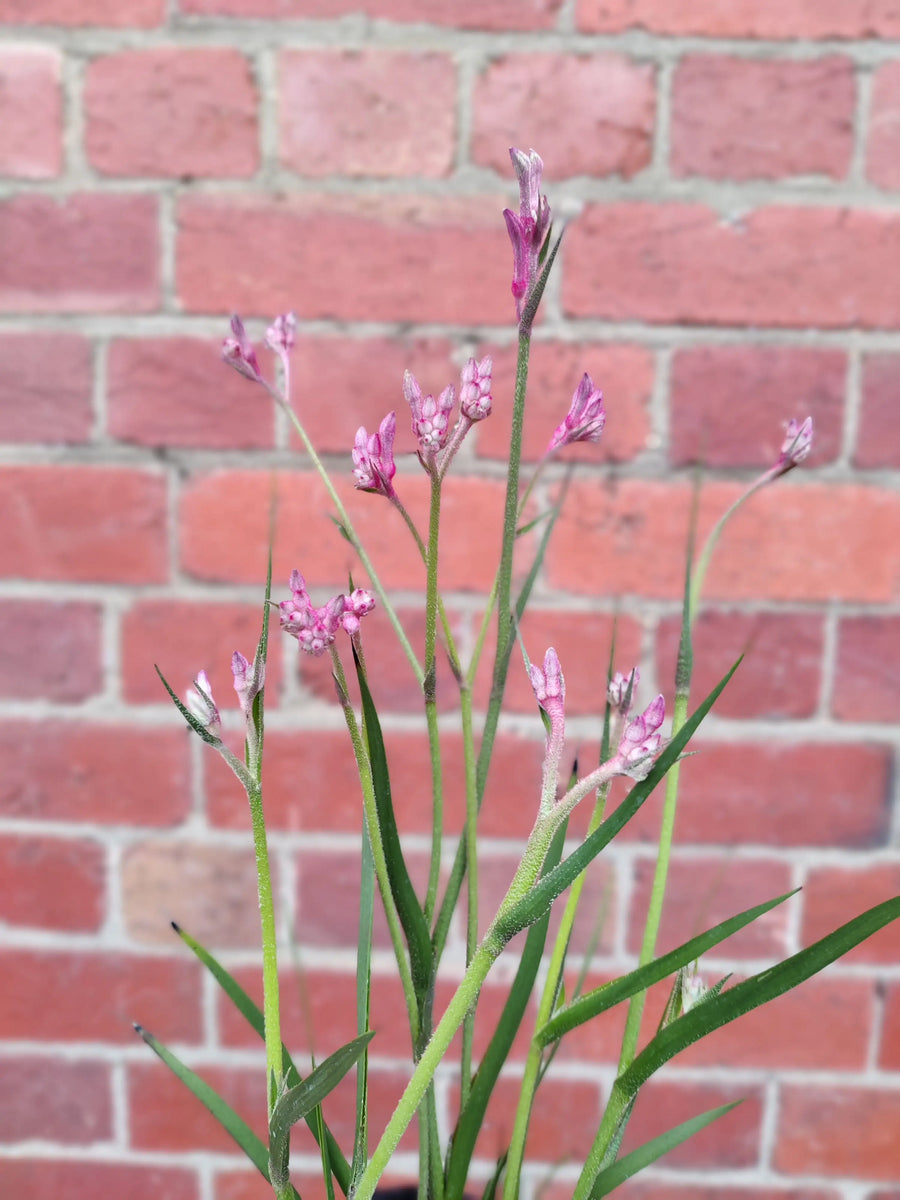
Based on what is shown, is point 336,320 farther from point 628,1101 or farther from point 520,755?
point 628,1101

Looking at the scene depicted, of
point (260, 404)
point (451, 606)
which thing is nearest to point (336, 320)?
point (260, 404)

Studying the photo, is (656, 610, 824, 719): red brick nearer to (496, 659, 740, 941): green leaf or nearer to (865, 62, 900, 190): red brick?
(865, 62, 900, 190): red brick

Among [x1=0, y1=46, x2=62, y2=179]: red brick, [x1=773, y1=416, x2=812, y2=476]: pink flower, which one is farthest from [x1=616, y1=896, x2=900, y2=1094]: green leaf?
[x1=0, y1=46, x2=62, y2=179]: red brick

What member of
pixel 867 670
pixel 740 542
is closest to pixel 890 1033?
pixel 867 670

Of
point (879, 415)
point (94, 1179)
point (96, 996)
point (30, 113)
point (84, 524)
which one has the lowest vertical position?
point (94, 1179)

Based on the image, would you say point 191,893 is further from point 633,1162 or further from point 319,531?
point 633,1162

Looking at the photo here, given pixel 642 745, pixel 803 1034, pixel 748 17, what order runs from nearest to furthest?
Answer: pixel 642 745
pixel 748 17
pixel 803 1034
